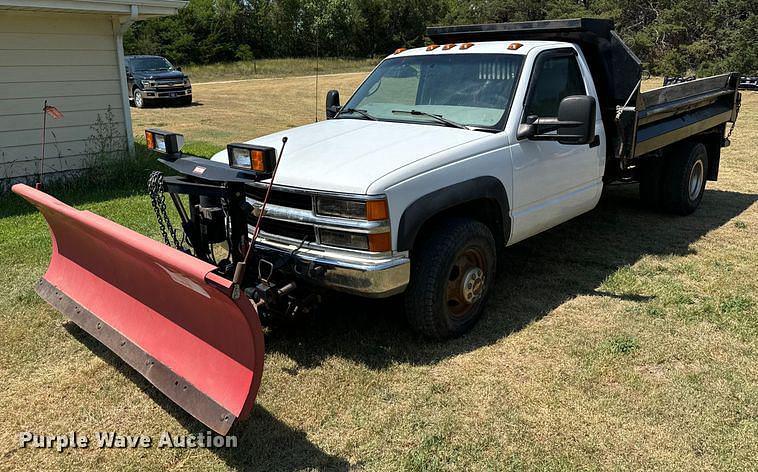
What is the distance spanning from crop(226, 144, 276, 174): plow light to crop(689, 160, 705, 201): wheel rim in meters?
5.52

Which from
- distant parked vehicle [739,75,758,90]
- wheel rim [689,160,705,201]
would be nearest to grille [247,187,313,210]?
wheel rim [689,160,705,201]

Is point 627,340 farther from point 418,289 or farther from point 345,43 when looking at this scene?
point 345,43

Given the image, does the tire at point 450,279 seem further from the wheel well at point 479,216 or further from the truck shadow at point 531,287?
the truck shadow at point 531,287

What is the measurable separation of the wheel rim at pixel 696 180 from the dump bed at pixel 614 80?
86cm

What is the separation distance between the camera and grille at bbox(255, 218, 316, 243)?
3.82 metres

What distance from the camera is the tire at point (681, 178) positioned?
6.84 meters

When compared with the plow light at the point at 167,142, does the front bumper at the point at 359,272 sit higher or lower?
lower

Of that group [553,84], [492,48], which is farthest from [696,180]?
[492,48]

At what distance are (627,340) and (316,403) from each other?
6.99ft

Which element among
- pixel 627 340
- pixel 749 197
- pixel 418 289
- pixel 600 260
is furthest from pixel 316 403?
pixel 749 197

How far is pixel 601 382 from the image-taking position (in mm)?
3729

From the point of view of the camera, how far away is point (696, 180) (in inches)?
285

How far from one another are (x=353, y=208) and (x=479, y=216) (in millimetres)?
1221

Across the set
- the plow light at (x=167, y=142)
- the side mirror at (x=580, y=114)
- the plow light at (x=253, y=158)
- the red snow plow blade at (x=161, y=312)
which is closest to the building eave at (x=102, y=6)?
the red snow plow blade at (x=161, y=312)
